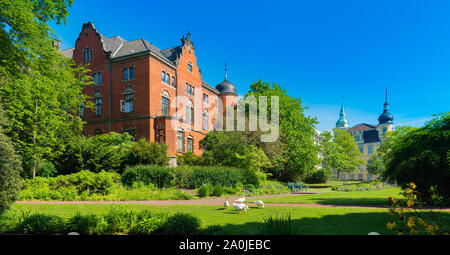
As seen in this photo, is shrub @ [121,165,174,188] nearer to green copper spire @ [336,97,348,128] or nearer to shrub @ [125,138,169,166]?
shrub @ [125,138,169,166]

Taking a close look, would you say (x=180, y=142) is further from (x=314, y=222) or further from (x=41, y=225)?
(x=41, y=225)

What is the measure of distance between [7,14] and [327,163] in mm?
52483

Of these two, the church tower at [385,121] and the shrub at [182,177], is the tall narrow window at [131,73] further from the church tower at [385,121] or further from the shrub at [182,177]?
the church tower at [385,121]

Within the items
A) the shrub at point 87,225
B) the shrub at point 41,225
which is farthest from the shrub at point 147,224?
the shrub at point 41,225

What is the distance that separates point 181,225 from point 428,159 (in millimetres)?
9134

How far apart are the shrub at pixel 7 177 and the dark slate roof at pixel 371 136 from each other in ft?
307

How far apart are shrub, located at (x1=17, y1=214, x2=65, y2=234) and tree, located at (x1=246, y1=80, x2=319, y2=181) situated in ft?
92.8

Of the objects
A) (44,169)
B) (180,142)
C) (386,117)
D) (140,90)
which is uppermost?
(386,117)

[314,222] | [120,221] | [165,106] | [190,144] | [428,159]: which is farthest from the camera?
[190,144]

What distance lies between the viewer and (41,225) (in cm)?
802

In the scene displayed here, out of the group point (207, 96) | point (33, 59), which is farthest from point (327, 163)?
point (33, 59)

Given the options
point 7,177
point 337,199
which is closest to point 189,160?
point 337,199
